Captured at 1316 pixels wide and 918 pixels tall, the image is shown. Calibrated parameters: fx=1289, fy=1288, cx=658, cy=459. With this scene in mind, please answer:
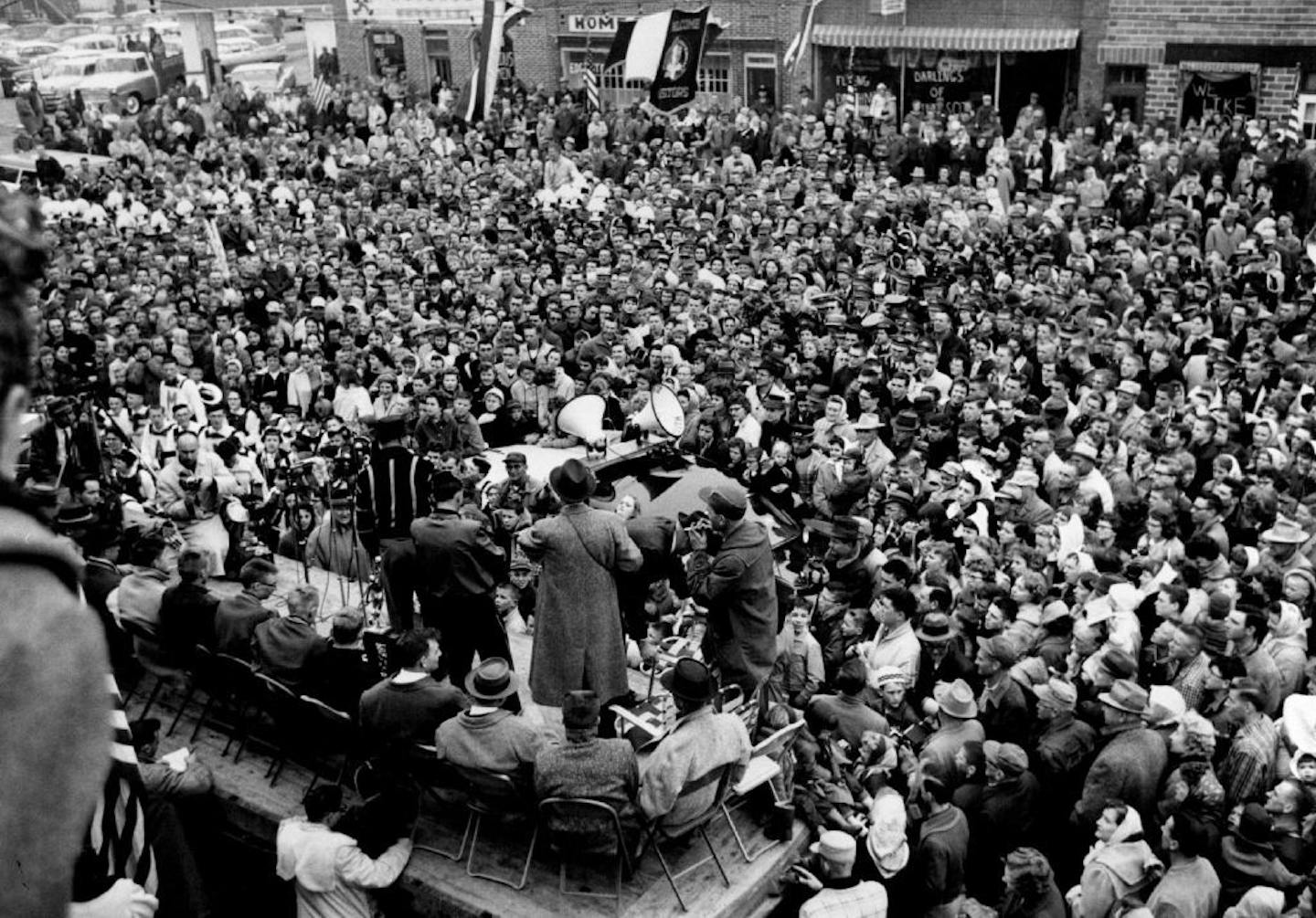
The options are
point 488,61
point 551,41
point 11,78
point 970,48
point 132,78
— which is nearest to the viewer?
point 488,61

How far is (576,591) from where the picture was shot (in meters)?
6.50

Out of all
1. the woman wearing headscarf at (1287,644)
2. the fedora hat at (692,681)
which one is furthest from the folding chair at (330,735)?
the woman wearing headscarf at (1287,644)

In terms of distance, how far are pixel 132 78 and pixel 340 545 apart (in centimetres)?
3232

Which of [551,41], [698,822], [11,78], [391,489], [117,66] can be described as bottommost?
[698,822]

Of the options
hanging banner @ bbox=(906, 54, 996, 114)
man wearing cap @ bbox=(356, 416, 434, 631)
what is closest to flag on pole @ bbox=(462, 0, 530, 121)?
hanging banner @ bbox=(906, 54, 996, 114)

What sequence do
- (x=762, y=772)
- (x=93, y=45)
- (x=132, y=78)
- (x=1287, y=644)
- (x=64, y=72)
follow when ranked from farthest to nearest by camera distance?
(x=93, y=45), (x=64, y=72), (x=132, y=78), (x=1287, y=644), (x=762, y=772)

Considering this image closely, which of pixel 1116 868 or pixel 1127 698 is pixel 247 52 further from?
pixel 1116 868

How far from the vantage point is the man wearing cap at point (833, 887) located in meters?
5.82

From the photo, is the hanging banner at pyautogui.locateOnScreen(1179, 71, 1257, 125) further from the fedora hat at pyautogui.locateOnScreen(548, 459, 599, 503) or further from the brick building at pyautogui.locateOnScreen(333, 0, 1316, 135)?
the fedora hat at pyautogui.locateOnScreen(548, 459, 599, 503)

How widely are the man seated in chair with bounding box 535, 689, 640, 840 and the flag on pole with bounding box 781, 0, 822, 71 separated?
22.0m

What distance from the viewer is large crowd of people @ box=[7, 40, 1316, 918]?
6.04 meters

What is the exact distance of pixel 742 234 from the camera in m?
17.8

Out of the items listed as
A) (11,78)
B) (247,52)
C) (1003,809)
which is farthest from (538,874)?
(247,52)

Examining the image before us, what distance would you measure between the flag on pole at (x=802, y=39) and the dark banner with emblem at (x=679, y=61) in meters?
2.79
